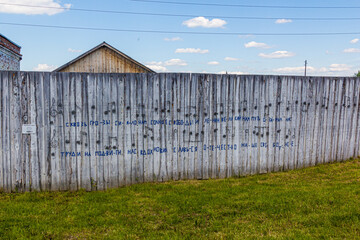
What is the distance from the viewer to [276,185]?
561 centimetres

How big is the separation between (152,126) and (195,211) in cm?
195

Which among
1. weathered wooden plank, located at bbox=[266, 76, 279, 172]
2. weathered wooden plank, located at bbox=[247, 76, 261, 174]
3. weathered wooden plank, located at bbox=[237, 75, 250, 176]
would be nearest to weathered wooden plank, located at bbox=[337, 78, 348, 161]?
weathered wooden plank, located at bbox=[266, 76, 279, 172]

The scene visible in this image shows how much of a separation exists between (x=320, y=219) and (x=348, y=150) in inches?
155

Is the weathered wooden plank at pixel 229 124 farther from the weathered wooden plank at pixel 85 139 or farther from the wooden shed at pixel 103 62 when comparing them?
the wooden shed at pixel 103 62

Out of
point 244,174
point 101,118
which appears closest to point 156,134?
point 101,118

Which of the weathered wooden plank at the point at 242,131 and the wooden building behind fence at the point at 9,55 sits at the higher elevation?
the wooden building behind fence at the point at 9,55

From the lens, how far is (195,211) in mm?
4344

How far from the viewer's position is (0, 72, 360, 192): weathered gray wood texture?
531 centimetres

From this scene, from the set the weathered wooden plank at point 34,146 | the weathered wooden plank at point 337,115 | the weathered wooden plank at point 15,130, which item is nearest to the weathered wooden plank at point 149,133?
the weathered wooden plank at point 34,146

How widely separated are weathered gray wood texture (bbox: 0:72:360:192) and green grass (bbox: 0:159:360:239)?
0.36 metres

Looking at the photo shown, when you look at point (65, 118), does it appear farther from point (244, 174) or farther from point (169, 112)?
point (244, 174)

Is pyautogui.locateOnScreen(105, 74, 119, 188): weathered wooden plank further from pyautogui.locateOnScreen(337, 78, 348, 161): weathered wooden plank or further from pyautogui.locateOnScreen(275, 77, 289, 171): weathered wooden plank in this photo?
Result: pyautogui.locateOnScreen(337, 78, 348, 161): weathered wooden plank

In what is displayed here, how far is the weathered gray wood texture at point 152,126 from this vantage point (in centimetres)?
531

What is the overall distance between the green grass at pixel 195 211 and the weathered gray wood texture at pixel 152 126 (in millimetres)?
363
